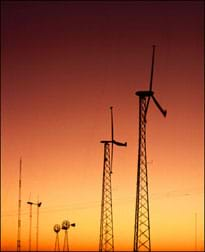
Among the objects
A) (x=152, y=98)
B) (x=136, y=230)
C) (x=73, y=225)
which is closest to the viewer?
(x=136, y=230)

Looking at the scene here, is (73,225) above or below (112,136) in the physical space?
below

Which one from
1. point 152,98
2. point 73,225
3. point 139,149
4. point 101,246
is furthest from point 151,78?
point 73,225

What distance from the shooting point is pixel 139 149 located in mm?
95312

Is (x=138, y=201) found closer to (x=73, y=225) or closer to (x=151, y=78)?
(x=151, y=78)

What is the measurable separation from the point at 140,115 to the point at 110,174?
1847cm

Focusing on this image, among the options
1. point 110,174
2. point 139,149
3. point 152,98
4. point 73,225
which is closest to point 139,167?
point 139,149

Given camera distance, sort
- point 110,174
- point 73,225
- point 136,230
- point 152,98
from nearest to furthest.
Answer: point 136,230, point 152,98, point 110,174, point 73,225

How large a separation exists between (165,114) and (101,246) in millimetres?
25197

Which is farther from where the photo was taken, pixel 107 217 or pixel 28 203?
pixel 28 203

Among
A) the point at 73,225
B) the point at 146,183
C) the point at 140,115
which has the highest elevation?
the point at 140,115

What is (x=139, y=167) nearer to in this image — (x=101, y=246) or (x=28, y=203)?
(x=101, y=246)

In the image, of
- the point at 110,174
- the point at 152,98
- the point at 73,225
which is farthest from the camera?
the point at 73,225

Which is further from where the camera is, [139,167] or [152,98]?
[152,98]

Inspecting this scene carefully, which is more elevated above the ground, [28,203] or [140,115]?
[140,115]
